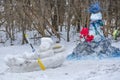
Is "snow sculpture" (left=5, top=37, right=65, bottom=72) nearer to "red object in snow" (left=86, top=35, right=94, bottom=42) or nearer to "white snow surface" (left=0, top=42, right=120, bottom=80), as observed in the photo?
"white snow surface" (left=0, top=42, right=120, bottom=80)

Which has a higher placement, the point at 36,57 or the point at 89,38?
the point at 89,38

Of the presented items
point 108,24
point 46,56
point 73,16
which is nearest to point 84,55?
point 46,56

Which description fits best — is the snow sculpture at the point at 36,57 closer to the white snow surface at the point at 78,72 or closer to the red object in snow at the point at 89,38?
the white snow surface at the point at 78,72

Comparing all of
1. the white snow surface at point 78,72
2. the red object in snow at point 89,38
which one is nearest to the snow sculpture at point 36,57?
the white snow surface at point 78,72

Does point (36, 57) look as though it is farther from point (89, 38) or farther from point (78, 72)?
point (89, 38)

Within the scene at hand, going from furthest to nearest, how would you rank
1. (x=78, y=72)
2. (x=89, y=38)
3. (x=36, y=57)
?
1. (x=89, y=38)
2. (x=36, y=57)
3. (x=78, y=72)

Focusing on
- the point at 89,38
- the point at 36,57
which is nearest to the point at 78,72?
the point at 36,57

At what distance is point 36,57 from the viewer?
26.8 feet

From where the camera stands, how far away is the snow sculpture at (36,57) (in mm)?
7977

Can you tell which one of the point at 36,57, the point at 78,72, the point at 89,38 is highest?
the point at 89,38

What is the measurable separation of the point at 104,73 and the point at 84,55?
2459 millimetres

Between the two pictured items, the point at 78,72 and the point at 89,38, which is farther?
the point at 89,38

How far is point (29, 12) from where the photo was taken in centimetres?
1453

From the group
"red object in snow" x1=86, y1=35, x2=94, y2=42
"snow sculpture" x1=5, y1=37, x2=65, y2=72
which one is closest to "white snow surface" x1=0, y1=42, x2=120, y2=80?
"snow sculpture" x1=5, y1=37, x2=65, y2=72
